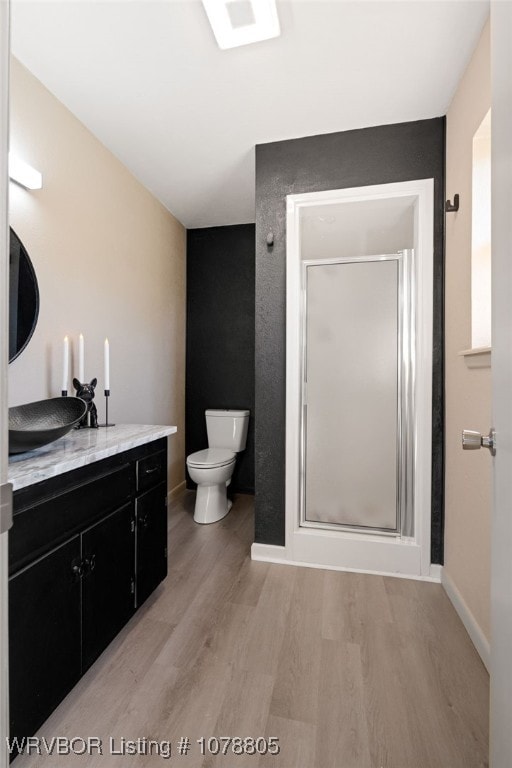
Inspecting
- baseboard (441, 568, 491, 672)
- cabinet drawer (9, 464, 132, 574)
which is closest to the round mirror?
cabinet drawer (9, 464, 132, 574)

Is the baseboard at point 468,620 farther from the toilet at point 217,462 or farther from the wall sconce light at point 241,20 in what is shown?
the wall sconce light at point 241,20

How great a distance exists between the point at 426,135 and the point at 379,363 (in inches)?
49.4

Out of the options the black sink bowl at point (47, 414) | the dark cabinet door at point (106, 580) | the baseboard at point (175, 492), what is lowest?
the baseboard at point (175, 492)

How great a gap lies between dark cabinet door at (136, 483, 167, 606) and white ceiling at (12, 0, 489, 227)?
75.8 inches

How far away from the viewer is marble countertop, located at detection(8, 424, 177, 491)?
101cm

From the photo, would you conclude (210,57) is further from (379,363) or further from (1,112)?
(379,363)

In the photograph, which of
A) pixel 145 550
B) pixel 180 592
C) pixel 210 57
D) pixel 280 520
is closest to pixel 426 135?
pixel 210 57

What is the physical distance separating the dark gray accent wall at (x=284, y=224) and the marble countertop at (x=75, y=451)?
2.30 ft

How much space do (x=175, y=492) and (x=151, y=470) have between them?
167cm

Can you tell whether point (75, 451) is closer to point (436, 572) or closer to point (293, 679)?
point (293, 679)

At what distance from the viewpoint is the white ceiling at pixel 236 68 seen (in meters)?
1.40

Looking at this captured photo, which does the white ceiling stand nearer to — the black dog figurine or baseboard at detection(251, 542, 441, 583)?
the black dog figurine

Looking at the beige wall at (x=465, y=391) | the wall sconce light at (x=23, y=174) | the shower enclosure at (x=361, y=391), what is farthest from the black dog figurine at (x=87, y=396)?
the beige wall at (x=465, y=391)

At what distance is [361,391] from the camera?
218cm
